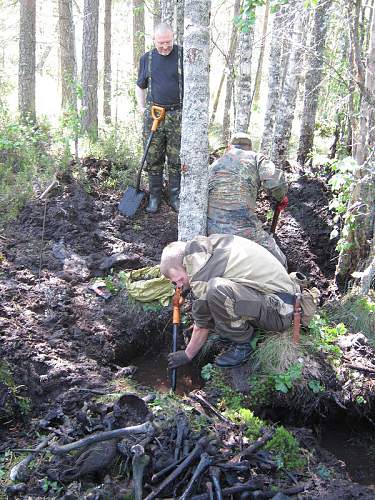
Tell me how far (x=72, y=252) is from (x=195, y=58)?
2546 mm

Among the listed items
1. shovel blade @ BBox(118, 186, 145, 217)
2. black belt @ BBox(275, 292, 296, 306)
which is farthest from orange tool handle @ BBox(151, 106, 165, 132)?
black belt @ BBox(275, 292, 296, 306)

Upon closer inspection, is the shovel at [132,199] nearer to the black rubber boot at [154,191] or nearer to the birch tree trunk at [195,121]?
the black rubber boot at [154,191]

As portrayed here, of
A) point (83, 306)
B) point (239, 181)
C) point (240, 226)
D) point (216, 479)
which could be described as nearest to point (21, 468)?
point (216, 479)

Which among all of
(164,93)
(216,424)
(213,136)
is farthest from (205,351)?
(213,136)

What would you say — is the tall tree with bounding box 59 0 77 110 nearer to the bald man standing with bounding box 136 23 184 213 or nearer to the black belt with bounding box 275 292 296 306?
the bald man standing with bounding box 136 23 184 213

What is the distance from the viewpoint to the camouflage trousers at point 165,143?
20.3 ft

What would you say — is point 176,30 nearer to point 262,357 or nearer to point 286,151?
point 286,151

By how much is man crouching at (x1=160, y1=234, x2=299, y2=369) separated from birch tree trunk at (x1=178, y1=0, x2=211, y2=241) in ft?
2.67

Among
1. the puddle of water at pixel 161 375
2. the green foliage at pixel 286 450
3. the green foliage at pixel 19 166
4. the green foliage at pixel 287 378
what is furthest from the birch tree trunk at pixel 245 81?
the green foliage at pixel 286 450

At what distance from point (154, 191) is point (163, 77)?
1450 mm

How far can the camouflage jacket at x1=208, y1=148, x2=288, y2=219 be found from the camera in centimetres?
525

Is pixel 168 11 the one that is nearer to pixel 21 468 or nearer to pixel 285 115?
pixel 285 115

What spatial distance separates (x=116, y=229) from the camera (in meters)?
6.24

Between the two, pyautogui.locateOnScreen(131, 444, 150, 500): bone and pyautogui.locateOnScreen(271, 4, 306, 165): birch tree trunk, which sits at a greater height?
pyautogui.locateOnScreen(271, 4, 306, 165): birch tree trunk
